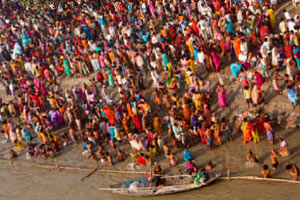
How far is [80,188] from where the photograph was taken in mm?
13852

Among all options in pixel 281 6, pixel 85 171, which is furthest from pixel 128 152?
pixel 281 6

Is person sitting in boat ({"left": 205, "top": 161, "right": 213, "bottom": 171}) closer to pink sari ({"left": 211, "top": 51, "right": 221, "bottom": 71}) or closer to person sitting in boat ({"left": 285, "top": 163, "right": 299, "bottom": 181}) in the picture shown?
person sitting in boat ({"left": 285, "top": 163, "right": 299, "bottom": 181})

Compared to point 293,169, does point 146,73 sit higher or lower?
higher

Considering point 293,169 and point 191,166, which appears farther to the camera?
point 191,166

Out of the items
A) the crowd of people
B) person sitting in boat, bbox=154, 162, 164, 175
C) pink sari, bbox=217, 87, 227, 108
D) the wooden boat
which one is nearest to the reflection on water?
the wooden boat

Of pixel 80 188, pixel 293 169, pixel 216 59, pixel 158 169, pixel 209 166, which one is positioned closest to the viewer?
pixel 293 169

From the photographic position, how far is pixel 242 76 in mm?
13836

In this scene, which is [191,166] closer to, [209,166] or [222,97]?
[209,166]

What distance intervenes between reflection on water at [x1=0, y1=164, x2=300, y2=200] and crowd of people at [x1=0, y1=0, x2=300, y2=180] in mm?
909

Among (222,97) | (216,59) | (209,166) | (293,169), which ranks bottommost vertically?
(293,169)

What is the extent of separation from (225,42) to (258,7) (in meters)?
2.20

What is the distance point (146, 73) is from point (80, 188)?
6.28 metres

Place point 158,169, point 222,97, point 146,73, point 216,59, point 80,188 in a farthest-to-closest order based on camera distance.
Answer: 1. point 146,73
2. point 216,59
3. point 222,97
4. point 80,188
5. point 158,169

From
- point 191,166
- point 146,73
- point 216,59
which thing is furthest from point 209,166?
point 146,73
